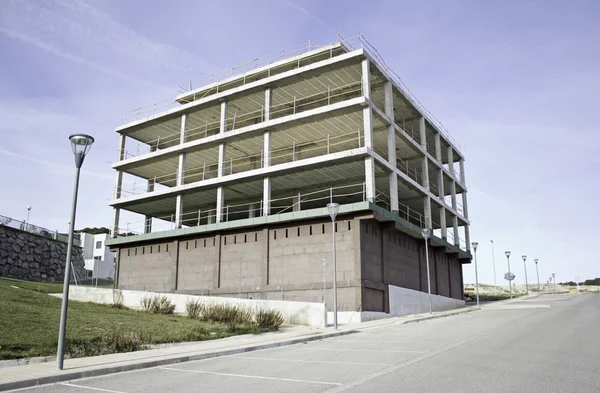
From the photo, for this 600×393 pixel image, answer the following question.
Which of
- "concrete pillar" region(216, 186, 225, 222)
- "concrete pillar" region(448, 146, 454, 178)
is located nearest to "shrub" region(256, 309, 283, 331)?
"concrete pillar" region(216, 186, 225, 222)

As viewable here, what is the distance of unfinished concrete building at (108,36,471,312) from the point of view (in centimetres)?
2880

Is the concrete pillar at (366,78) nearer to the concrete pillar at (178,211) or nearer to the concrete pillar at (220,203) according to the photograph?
the concrete pillar at (220,203)

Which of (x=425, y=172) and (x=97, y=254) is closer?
(x=425, y=172)

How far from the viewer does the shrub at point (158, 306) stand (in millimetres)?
22970

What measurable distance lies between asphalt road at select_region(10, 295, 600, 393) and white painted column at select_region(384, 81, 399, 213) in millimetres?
16990

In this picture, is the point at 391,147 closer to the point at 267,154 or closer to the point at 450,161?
the point at 267,154

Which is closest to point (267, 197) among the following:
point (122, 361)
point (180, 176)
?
point (180, 176)

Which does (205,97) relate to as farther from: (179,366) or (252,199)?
(179,366)

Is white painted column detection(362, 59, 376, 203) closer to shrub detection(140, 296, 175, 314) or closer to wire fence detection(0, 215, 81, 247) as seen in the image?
shrub detection(140, 296, 175, 314)

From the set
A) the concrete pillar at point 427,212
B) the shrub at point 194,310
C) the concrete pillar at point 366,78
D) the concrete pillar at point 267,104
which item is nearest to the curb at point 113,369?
the shrub at point 194,310

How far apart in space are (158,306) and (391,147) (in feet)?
57.3

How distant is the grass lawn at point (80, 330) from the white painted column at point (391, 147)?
14.6 meters

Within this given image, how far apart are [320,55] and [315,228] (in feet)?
40.1

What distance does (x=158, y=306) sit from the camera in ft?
75.8
